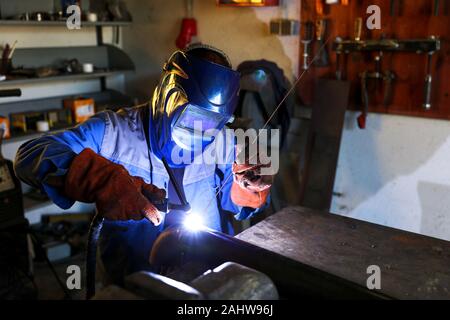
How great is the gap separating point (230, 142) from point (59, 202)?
2.44 feet

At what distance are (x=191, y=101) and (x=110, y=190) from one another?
1.31ft

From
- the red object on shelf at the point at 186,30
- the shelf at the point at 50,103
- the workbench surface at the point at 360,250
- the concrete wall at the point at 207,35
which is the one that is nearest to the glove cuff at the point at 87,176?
the workbench surface at the point at 360,250

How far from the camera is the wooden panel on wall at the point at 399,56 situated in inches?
94.4

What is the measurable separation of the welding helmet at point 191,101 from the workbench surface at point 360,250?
0.36 m

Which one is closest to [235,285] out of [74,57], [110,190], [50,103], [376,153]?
[110,190]

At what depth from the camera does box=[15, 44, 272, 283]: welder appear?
45.9 inches

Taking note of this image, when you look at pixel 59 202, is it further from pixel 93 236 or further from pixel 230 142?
pixel 230 142

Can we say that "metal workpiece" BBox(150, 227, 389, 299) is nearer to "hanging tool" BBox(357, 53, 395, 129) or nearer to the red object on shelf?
"hanging tool" BBox(357, 53, 395, 129)

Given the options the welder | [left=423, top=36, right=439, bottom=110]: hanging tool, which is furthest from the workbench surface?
[left=423, top=36, right=439, bottom=110]: hanging tool

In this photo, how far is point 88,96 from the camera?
12.0ft

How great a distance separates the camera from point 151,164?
158 centimetres

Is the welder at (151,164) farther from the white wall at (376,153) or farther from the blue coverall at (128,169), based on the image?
the white wall at (376,153)
